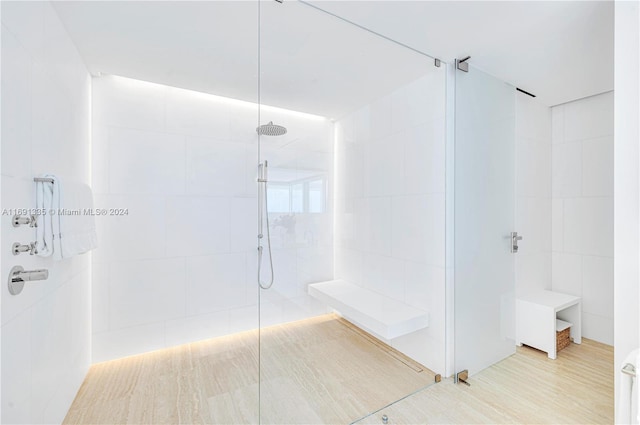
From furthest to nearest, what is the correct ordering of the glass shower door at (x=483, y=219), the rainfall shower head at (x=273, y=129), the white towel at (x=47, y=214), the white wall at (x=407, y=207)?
1. the glass shower door at (x=483, y=219)
2. the white wall at (x=407, y=207)
3. the rainfall shower head at (x=273, y=129)
4. the white towel at (x=47, y=214)

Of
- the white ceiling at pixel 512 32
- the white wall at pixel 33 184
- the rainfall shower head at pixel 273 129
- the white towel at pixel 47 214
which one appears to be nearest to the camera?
the white wall at pixel 33 184

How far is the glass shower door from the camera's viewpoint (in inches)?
83.9

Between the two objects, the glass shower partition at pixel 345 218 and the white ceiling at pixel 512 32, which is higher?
the white ceiling at pixel 512 32

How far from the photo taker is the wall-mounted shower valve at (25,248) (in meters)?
1.14

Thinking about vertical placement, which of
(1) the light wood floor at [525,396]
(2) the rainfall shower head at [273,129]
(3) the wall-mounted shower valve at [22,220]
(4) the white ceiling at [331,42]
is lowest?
(1) the light wood floor at [525,396]

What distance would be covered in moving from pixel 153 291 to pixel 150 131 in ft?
4.41

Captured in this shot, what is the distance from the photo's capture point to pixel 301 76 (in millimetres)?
1765

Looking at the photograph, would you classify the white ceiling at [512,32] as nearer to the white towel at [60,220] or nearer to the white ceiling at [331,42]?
the white ceiling at [331,42]

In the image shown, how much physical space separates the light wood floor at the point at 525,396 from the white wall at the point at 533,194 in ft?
2.05

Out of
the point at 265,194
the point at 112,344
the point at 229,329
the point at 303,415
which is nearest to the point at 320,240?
the point at 265,194
